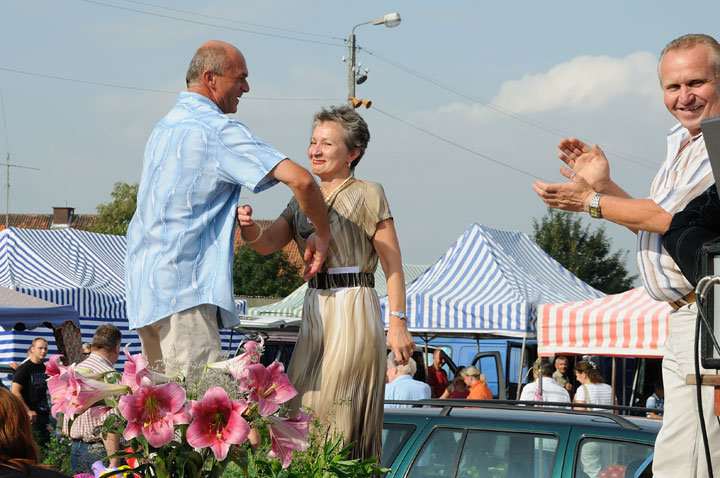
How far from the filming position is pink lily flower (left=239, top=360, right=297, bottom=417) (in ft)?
8.39

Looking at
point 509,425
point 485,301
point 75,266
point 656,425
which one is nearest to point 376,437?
point 509,425

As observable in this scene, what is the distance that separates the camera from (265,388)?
2586 mm

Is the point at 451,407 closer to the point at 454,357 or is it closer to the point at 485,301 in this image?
the point at 485,301

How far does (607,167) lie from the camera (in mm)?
3496

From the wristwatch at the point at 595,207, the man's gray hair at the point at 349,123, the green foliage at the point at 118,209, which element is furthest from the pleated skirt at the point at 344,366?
the green foliage at the point at 118,209

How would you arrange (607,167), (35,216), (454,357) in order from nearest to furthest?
1. (607,167)
2. (454,357)
3. (35,216)

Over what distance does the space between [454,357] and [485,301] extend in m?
10.7

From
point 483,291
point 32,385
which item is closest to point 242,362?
point 32,385

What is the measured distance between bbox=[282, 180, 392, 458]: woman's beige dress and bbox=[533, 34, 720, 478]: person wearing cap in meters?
0.78

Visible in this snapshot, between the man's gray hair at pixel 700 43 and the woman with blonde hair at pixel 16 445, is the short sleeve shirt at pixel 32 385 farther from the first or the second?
the man's gray hair at pixel 700 43

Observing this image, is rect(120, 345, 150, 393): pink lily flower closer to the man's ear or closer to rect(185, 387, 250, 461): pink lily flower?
rect(185, 387, 250, 461): pink lily flower

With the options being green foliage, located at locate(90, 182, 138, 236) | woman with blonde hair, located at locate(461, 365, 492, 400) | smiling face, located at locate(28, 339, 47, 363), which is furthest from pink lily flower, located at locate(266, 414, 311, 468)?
green foliage, located at locate(90, 182, 138, 236)

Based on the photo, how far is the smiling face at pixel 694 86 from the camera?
10.7 ft

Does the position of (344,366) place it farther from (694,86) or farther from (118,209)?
(118,209)
